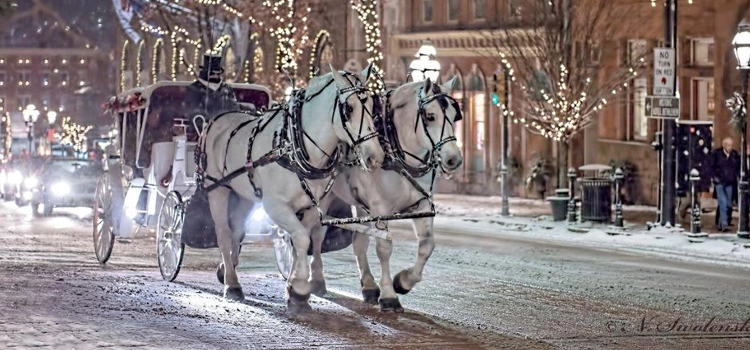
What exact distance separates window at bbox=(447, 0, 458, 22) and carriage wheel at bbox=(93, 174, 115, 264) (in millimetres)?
27088

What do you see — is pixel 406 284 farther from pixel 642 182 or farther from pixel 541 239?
pixel 642 182

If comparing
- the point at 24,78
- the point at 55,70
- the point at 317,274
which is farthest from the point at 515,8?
the point at 24,78

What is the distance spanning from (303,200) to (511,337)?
2.84 metres

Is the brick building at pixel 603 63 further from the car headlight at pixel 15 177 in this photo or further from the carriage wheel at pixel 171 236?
the carriage wheel at pixel 171 236

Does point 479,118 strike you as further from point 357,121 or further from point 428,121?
point 357,121

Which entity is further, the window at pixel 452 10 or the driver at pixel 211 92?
the window at pixel 452 10

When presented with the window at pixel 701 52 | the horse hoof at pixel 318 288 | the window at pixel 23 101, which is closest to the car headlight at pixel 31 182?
the window at pixel 701 52

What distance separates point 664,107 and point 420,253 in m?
13.0

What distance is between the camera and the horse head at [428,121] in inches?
544

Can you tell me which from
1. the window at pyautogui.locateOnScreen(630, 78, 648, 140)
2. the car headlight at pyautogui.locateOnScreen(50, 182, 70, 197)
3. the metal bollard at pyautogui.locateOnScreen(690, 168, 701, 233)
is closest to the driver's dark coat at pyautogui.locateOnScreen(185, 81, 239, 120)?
the metal bollard at pyautogui.locateOnScreen(690, 168, 701, 233)

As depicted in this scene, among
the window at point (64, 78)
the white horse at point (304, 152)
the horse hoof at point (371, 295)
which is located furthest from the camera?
the window at point (64, 78)

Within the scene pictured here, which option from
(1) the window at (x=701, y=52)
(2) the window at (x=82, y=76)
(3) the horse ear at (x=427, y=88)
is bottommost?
(3) the horse ear at (x=427, y=88)

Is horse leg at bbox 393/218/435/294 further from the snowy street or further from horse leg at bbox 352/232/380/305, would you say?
horse leg at bbox 352/232/380/305

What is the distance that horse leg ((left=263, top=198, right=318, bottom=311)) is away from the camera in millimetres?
13805
